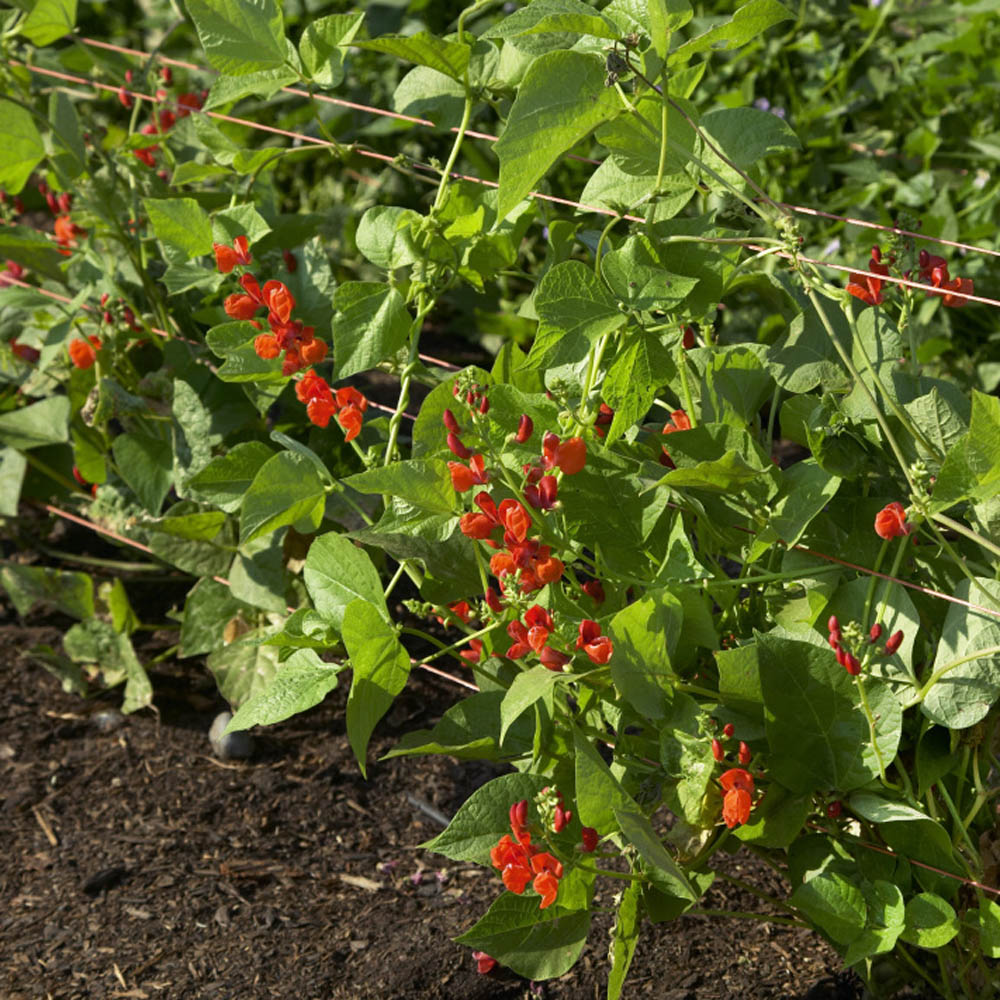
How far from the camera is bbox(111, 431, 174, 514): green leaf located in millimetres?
1895

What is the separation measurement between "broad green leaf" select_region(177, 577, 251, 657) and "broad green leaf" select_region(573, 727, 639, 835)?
0.94 m

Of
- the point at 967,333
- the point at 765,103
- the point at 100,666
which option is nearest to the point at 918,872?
the point at 100,666

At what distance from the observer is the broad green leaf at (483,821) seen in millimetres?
1206

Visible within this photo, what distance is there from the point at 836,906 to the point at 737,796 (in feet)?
0.63

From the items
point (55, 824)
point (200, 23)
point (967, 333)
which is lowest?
point (55, 824)

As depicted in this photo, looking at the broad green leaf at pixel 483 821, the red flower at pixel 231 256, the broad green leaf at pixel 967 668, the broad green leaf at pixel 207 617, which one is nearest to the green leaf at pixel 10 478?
the broad green leaf at pixel 207 617

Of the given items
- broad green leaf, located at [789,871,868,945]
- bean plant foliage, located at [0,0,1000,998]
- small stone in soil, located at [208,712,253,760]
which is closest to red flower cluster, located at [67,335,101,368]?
bean plant foliage, located at [0,0,1000,998]

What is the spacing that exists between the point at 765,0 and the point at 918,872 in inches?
32.6

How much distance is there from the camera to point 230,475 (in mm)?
1576

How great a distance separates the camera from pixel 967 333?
2570 millimetres

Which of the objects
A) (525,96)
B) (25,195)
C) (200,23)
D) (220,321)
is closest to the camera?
(525,96)

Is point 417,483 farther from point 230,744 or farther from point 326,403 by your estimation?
point 230,744

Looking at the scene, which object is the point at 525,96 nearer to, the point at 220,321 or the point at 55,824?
the point at 220,321

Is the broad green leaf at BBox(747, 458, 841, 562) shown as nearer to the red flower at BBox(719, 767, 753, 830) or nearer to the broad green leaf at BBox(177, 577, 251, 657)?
the red flower at BBox(719, 767, 753, 830)
